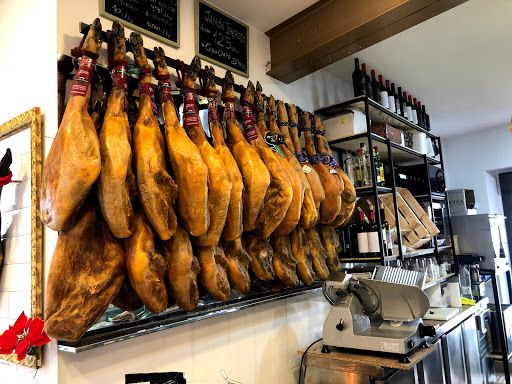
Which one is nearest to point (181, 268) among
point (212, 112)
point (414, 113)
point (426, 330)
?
point (212, 112)

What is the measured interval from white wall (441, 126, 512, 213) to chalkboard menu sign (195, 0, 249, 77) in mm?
A: 4346

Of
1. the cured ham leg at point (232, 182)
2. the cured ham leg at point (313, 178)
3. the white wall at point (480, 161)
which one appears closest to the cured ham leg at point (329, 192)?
the cured ham leg at point (313, 178)

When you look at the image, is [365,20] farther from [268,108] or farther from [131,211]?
[131,211]

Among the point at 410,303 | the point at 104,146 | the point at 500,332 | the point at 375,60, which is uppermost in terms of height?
the point at 375,60

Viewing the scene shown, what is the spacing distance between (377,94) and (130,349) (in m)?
2.46

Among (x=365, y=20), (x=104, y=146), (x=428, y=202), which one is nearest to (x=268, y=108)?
(x=365, y=20)

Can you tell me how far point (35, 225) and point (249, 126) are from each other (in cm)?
97

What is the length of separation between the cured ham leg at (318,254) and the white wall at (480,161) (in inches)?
161

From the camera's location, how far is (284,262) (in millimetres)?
1753

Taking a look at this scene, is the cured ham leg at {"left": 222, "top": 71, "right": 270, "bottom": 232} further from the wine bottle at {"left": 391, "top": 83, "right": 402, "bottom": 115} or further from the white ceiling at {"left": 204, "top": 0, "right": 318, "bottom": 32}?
the wine bottle at {"left": 391, "top": 83, "right": 402, "bottom": 115}

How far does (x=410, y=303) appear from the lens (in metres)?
2.00

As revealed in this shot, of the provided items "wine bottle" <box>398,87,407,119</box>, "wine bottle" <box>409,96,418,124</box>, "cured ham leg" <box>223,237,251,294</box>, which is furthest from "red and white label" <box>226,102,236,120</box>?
"wine bottle" <box>409,96,418,124</box>

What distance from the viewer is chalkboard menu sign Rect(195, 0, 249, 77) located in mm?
1878

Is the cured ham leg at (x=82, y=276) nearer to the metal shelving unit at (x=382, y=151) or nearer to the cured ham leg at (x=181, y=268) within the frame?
the cured ham leg at (x=181, y=268)
